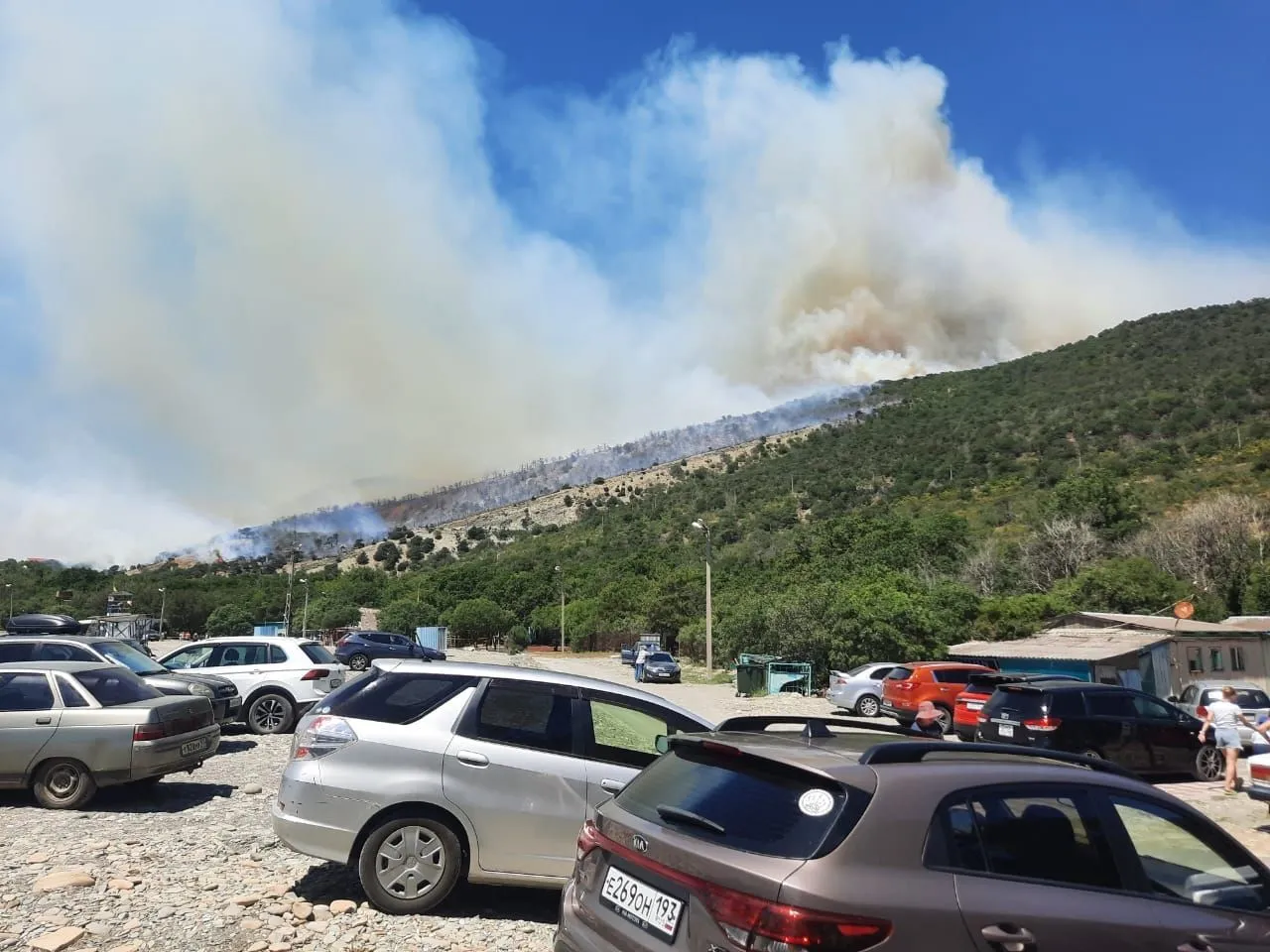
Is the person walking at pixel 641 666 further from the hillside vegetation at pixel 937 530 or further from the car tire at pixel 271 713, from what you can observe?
the car tire at pixel 271 713

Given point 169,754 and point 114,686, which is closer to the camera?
point 169,754

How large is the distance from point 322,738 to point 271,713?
9.79 m

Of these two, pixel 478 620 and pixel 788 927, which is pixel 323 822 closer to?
pixel 788 927

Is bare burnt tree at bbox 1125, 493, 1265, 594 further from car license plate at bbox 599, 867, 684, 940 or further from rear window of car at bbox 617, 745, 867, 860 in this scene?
car license plate at bbox 599, 867, 684, 940

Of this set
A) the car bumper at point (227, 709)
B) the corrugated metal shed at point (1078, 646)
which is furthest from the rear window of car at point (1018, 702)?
the car bumper at point (227, 709)

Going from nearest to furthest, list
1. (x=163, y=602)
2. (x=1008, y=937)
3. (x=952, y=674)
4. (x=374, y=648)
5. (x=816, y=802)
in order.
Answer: (x=1008, y=937), (x=816, y=802), (x=952, y=674), (x=374, y=648), (x=163, y=602)

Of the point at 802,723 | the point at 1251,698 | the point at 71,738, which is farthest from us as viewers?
the point at 1251,698

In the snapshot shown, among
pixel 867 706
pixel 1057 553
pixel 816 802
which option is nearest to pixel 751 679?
pixel 867 706

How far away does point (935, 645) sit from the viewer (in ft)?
106

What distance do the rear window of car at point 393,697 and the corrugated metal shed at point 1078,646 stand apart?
66.9ft

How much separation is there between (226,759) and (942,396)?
364ft

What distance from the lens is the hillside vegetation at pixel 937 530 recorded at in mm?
38781

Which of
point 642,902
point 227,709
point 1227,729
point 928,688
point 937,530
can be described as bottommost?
point 928,688

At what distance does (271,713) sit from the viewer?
14500mm
